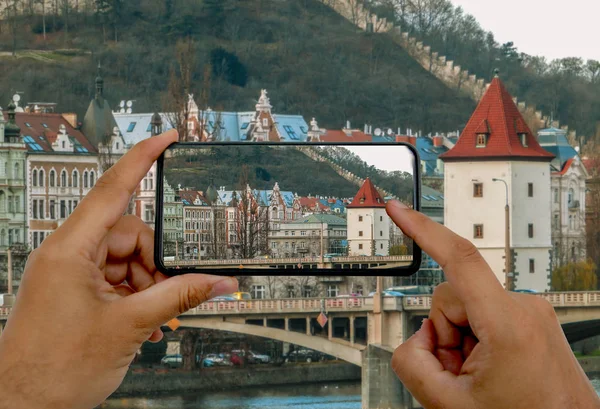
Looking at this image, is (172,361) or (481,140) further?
(481,140)

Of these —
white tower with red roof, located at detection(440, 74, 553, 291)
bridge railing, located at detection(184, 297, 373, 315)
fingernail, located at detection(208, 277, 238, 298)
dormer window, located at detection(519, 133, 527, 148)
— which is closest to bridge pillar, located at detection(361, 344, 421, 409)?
bridge railing, located at detection(184, 297, 373, 315)

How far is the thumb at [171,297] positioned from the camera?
1318mm

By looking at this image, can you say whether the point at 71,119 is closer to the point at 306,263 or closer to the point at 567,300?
the point at 567,300

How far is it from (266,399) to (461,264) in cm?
2831

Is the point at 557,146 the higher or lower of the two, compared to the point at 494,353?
higher

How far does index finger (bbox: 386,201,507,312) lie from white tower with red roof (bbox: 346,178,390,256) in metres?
0.27

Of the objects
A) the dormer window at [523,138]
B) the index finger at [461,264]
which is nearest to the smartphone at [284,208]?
the index finger at [461,264]

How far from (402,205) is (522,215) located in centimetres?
3815

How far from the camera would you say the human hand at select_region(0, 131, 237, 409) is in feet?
4.15

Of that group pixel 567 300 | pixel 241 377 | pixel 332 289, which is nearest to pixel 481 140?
pixel 241 377

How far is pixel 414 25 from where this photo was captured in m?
85.0

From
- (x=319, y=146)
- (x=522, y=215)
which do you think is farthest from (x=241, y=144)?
(x=522, y=215)

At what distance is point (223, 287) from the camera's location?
1.36 metres

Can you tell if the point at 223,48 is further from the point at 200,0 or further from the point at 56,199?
the point at 56,199
